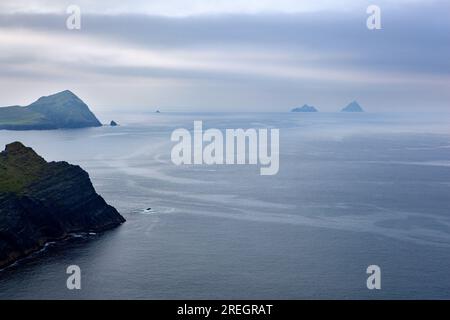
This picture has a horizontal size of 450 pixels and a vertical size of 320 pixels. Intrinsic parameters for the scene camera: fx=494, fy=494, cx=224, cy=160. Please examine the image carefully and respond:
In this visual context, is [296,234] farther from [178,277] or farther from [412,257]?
[178,277]

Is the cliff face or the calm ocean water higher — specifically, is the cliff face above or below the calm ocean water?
above

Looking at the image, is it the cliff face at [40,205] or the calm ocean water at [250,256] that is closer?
the calm ocean water at [250,256]

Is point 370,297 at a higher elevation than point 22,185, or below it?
below

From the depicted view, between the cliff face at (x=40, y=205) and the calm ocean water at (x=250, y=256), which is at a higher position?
the cliff face at (x=40, y=205)

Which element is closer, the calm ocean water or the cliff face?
the calm ocean water

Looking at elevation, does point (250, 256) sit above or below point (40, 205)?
below

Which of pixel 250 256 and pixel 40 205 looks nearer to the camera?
pixel 250 256
